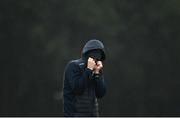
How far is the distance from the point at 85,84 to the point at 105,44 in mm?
21920

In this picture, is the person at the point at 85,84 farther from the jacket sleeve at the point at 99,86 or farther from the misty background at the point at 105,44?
the misty background at the point at 105,44

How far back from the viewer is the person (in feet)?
23.5

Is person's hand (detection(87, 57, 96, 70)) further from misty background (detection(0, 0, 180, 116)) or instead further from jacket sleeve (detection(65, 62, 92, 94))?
misty background (detection(0, 0, 180, 116))

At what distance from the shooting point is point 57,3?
29781 mm

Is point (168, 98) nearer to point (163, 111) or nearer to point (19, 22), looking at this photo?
point (163, 111)

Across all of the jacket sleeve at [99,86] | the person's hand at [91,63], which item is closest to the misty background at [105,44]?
the jacket sleeve at [99,86]

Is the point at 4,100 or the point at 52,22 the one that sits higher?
the point at 52,22

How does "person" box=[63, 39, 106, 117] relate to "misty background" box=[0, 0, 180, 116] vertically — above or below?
below

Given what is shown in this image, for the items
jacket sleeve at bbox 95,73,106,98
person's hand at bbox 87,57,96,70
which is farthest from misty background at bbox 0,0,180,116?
person's hand at bbox 87,57,96,70

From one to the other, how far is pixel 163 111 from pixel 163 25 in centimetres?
338

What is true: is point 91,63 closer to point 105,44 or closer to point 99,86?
point 99,86

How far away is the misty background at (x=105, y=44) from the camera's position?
28.7 m

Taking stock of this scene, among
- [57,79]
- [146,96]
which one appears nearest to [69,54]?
[57,79]

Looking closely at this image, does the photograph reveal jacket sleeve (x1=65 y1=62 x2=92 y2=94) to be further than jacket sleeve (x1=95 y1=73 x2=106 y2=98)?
No
